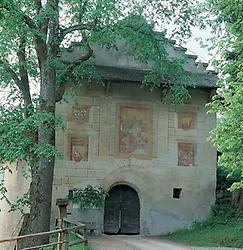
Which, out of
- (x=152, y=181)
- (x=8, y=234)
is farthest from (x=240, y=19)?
(x=8, y=234)

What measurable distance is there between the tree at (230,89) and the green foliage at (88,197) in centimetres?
654

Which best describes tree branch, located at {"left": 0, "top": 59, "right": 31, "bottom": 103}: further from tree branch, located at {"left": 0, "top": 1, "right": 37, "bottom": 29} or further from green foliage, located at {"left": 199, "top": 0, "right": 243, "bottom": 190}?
green foliage, located at {"left": 199, "top": 0, "right": 243, "bottom": 190}

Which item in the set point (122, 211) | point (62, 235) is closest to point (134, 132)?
point (122, 211)

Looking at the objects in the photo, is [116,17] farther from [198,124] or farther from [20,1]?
[198,124]

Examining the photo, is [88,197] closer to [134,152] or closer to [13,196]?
[134,152]

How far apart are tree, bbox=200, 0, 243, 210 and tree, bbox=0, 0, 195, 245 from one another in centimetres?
157

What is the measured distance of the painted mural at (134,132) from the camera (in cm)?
1891

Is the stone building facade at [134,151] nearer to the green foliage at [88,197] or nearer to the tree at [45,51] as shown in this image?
the green foliage at [88,197]

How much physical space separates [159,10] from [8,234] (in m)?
11.8

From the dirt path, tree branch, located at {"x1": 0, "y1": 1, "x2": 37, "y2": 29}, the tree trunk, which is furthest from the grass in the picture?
tree branch, located at {"x1": 0, "y1": 1, "x2": 37, "y2": 29}

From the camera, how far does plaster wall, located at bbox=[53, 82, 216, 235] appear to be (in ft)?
60.3

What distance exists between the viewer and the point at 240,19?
1293 centimetres

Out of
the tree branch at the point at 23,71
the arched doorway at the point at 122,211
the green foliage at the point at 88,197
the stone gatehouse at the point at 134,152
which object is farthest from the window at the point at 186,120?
the tree branch at the point at 23,71

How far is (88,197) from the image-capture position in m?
18.0
